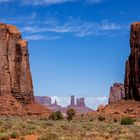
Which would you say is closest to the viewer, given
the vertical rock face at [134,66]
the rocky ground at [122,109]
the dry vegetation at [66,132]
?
the dry vegetation at [66,132]

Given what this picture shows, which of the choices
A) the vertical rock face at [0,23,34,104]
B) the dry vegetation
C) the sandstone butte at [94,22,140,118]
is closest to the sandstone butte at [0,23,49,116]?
the vertical rock face at [0,23,34,104]

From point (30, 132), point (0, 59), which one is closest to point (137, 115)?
point (0, 59)

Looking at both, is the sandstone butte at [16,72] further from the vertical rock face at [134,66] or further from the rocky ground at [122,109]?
the vertical rock face at [134,66]

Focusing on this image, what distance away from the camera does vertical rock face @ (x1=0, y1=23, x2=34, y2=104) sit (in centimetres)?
8444

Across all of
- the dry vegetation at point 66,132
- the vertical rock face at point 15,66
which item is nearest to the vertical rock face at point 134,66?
the vertical rock face at point 15,66

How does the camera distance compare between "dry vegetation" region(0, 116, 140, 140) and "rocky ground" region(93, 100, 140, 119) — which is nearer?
"dry vegetation" region(0, 116, 140, 140)

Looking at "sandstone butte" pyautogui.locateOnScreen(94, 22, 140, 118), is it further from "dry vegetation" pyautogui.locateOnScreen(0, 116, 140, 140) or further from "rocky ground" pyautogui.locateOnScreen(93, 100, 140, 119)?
"dry vegetation" pyautogui.locateOnScreen(0, 116, 140, 140)

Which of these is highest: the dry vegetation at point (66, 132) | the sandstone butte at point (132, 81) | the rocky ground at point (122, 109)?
the sandstone butte at point (132, 81)

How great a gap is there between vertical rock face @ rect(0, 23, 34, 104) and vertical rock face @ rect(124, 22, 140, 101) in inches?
893

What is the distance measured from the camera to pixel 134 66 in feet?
311

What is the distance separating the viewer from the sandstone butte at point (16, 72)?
272 feet

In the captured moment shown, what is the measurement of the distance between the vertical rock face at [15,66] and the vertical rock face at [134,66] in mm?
22683

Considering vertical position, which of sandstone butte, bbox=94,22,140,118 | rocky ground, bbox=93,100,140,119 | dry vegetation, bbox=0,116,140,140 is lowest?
dry vegetation, bbox=0,116,140,140

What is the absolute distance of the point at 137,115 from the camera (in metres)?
77.7
